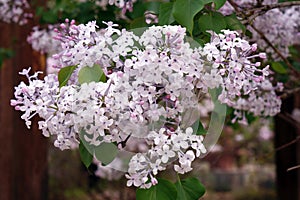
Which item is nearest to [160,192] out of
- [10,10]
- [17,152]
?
[10,10]

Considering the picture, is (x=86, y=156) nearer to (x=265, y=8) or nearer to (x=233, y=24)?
(x=233, y=24)

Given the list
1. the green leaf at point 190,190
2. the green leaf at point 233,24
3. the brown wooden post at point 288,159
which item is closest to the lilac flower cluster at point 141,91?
the green leaf at point 190,190

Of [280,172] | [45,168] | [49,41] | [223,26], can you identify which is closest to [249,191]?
[280,172]

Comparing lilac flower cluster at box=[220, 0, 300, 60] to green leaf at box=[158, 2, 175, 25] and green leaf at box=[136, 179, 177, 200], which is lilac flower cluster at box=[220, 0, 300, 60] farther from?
green leaf at box=[136, 179, 177, 200]

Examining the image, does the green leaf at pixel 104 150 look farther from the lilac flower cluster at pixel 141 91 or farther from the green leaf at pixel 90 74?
the green leaf at pixel 90 74

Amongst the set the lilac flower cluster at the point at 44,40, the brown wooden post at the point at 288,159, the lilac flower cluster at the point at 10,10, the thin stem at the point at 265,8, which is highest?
the lilac flower cluster at the point at 10,10

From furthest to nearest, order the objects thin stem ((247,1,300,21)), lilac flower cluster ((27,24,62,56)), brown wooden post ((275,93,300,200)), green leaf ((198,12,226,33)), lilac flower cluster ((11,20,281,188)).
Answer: brown wooden post ((275,93,300,200))
lilac flower cluster ((27,24,62,56))
thin stem ((247,1,300,21))
green leaf ((198,12,226,33))
lilac flower cluster ((11,20,281,188))

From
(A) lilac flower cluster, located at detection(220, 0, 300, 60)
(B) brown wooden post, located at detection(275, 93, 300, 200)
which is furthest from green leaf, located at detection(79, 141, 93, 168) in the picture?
(B) brown wooden post, located at detection(275, 93, 300, 200)
